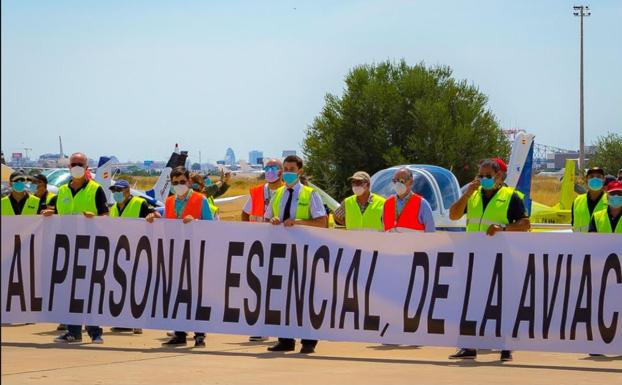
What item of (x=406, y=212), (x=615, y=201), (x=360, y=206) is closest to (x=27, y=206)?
(x=360, y=206)

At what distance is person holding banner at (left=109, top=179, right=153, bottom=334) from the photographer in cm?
1397

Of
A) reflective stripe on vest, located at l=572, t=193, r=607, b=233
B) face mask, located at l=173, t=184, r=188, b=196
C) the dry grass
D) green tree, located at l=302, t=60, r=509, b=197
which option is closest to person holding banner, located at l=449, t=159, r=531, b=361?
reflective stripe on vest, located at l=572, t=193, r=607, b=233

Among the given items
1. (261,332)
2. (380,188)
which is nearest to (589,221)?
(261,332)

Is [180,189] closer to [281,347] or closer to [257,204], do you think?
[257,204]

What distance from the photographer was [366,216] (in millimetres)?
12789

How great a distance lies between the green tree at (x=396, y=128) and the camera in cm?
6162

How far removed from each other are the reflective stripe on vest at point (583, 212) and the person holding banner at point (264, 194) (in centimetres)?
334

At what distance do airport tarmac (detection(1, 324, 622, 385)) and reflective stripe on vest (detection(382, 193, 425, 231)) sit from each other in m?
1.26

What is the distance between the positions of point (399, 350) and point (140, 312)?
105 inches

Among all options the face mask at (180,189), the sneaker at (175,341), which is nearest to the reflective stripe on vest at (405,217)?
the face mask at (180,189)

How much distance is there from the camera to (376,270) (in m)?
11.5

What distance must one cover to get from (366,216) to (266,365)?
2.77 m

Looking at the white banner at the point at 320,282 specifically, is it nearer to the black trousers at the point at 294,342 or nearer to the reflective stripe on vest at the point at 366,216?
the black trousers at the point at 294,342

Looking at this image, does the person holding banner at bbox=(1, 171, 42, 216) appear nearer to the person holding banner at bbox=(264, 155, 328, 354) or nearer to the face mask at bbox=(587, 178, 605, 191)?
the person holding banner at bbox=(264, 155, 328, 354)
